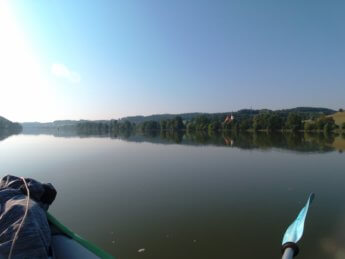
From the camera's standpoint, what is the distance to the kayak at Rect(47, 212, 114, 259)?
2363 mm

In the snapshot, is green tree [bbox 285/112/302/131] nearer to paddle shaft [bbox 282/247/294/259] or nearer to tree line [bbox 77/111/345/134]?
tree line [bbox 77/111/345/134]

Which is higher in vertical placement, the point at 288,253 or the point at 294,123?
the point at 294,123

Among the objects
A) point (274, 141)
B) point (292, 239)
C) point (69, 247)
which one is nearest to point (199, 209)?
point (292, 239)

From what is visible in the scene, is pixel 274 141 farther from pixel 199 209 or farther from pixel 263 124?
pixel 263 124

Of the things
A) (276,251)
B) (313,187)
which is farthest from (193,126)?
(276,251)

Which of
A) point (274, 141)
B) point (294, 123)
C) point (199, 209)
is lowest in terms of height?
point (199, 209)

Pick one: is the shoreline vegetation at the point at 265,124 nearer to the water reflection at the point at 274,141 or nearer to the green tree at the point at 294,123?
the green tree at the point at 294,123

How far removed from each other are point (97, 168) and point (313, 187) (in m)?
12.9

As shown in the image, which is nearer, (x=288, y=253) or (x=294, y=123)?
(x=288, y=253)

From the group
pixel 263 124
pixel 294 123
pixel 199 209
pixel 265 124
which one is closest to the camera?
pixel 199 209

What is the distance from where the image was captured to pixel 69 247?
2475 millimetres

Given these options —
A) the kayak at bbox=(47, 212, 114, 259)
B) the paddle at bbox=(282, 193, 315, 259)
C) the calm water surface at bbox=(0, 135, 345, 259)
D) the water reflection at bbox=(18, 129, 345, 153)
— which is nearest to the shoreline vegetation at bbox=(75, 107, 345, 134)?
the water reflection at bbox=(18, 129, 345, 153)

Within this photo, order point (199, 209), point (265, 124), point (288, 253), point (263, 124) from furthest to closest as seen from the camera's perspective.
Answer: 1. point (263, 124)
2. point (265, 124)
3. point (199, 209)
4. point (288, 253)

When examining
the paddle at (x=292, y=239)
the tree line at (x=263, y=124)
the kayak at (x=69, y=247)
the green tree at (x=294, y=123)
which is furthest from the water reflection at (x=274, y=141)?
the kayak at (x=69, y=247)
